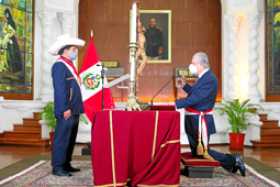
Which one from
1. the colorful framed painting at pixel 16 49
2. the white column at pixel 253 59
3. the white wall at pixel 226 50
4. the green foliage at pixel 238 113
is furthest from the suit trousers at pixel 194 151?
the colorful framed painting at pixel 16 49

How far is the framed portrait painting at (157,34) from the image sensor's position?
10.3 meters

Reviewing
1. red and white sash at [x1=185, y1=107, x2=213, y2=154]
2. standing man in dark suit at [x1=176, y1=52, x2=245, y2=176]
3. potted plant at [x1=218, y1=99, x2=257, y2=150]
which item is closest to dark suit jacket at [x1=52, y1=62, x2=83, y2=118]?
standing man in dark suit at [x1=176, y1=52, x2=245, y2=176]

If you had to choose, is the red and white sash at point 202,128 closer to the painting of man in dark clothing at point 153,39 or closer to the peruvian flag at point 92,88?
the peruvian flag at point 92,88

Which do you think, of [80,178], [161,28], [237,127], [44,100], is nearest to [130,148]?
[80,178]

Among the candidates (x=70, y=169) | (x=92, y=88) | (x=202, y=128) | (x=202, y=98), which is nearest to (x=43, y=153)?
(x=92, y=88)

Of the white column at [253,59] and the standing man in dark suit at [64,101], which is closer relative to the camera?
the standing man in dark suit at [64,101]

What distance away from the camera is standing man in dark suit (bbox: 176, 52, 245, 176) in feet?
15.5

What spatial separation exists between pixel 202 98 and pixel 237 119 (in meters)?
4.11

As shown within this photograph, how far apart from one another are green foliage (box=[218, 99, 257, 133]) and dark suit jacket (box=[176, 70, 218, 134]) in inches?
152

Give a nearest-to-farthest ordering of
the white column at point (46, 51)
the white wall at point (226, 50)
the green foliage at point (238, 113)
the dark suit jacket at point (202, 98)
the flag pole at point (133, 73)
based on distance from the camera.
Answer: the flag pole at point (133, 73)
the dark suit jacket at point (202, 98)
the green foliage at point (238, 113)
the white wall at point (226, 50)
the white column at point (46, 51)

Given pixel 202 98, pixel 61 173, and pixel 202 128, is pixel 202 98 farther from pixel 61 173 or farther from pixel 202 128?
pixel 61 173

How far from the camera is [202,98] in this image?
470 centimetres

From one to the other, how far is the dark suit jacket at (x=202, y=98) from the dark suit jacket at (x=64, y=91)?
121cm

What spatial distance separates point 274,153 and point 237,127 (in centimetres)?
112
